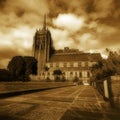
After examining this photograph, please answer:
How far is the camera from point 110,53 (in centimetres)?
1189

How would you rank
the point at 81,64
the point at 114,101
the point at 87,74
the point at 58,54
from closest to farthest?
1. the point at 114,101
2. the point at 87,74
3. the point at 81,64
4. the point at 58,54

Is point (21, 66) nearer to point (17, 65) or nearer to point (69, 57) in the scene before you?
point (17, 65)

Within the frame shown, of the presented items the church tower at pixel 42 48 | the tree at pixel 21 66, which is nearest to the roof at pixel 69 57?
the church tower at pixel 42 48

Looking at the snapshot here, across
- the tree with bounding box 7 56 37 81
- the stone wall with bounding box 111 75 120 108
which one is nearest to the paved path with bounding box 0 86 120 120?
the stone wall with bounding box 111 75 120 108

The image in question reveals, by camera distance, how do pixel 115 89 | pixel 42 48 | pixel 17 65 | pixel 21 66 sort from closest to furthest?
pixel 115 89 → pixel 17 65 → pixel 21 66 → pixel 42 48

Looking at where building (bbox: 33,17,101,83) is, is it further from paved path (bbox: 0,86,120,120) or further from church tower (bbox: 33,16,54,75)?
paved path (bbox: 0,86,120,120)

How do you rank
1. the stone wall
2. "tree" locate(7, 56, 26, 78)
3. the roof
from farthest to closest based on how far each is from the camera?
the roof
"tree" locate(7, 56, 26, 78)
the stone wall

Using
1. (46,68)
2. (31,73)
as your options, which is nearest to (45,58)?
(46,68)

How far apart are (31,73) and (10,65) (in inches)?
482

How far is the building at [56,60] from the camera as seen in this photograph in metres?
109

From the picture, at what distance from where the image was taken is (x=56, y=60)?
118688mm

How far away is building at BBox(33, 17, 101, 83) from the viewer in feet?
357

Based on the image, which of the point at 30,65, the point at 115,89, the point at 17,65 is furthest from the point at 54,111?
the point at 30,65

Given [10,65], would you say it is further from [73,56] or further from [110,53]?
[110,53]
